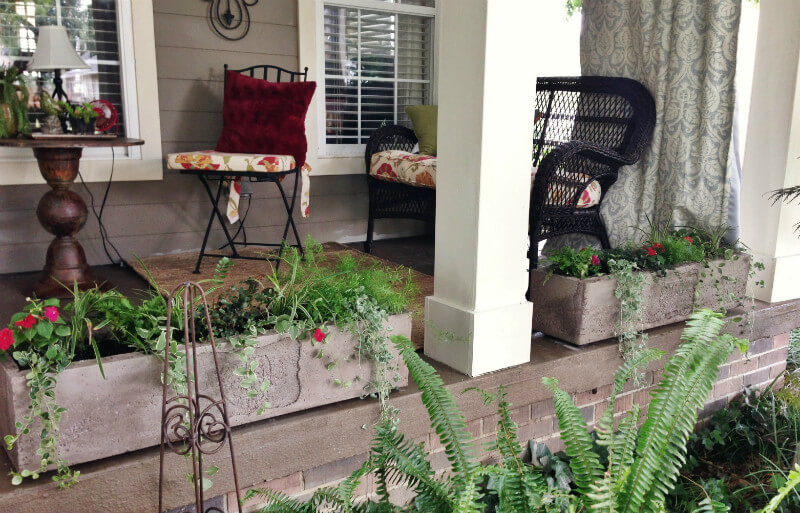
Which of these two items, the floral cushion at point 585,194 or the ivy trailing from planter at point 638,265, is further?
the floral cushion at point 585,194

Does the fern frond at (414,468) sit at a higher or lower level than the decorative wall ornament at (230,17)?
lower

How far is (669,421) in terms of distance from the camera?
1.47 m

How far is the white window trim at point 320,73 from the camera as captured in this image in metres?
3.93

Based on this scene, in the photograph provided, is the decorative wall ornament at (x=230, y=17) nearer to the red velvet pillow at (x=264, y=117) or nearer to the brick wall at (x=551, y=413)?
the red velvet pillow at (x=264, y=117)

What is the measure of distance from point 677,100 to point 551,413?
1543 mm

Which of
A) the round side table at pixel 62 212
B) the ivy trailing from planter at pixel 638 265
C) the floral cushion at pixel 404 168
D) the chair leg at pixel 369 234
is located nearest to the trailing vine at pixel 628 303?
the ivy trailing from planter at pixel 638 265

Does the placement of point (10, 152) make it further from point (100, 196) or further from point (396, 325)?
point (396, 325)

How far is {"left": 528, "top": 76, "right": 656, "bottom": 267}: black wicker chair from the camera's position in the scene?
2.78 meters

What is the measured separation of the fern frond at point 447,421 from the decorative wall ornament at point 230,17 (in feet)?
9.14

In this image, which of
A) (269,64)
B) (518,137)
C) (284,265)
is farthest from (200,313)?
(269,64)

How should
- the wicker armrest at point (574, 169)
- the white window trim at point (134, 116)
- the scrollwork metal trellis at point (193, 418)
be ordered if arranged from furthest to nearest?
1. the white window trim at point (134, 116)
2. the wicker armrest at point (574, 169)
3. the scrollwork metal trellis at point (193, 418)

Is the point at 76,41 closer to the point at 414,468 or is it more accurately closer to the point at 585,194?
the point at 585,194

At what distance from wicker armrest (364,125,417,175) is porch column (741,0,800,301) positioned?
6.45ft

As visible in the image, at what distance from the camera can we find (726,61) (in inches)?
110
